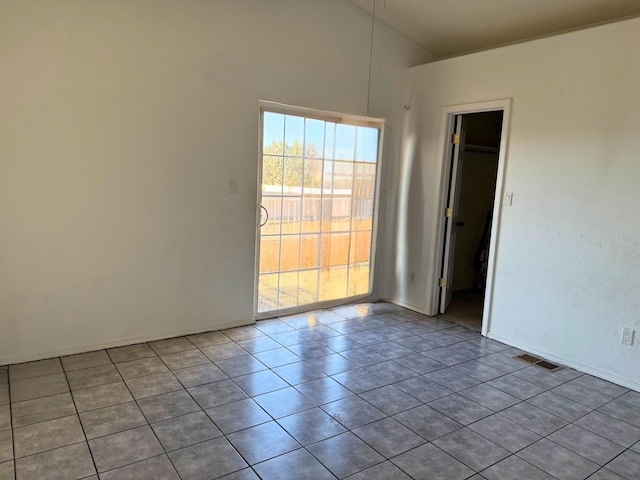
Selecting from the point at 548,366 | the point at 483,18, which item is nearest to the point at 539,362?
the point at 548,366

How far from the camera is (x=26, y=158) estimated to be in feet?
9.56

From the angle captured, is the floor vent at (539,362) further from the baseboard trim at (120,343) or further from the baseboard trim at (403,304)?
the baseboard trim at (120,343)

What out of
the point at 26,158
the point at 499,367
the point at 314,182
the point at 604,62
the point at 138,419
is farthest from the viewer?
the point at 314,182

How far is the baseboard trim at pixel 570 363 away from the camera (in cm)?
318

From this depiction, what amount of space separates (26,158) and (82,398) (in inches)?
62.3

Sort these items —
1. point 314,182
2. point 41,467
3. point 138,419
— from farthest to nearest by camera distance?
point 314,182, point 138,419, point 41,467

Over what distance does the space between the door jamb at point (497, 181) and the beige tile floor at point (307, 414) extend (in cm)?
58

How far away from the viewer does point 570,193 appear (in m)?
3.43

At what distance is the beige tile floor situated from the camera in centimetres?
213

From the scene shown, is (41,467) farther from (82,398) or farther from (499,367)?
(499,367)

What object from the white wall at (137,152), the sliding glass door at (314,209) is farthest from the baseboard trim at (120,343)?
the sliding glass door at (314,209)

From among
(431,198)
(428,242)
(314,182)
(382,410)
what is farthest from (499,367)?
(314,182)

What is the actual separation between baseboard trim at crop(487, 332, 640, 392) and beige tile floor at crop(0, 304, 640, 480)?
7cm

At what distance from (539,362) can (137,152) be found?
11.5ft
